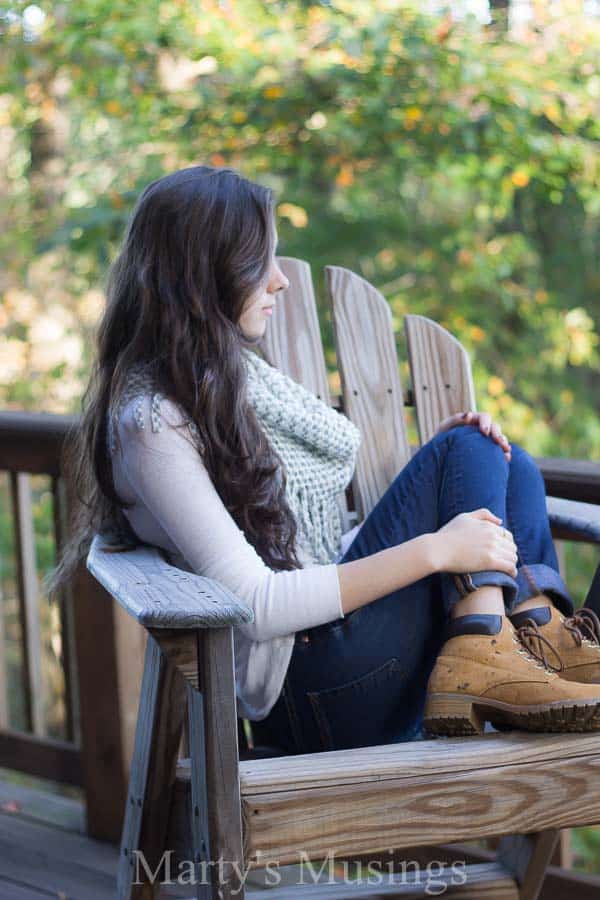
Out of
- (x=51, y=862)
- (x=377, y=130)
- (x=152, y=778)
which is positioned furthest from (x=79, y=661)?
(x=377, y=130)

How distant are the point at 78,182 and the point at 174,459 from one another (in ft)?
13.5

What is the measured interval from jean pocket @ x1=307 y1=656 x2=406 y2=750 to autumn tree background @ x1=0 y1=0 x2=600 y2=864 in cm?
252

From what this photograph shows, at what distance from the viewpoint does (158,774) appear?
5.09 feet

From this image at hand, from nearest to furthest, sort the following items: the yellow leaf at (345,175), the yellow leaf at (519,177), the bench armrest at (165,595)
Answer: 1. the bench armrest at (165,595)
2. the yellow leaf at (519,177)
3. the yellow leaf at (345,175)

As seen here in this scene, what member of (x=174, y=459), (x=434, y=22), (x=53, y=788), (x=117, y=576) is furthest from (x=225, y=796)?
(x=53, y=788)

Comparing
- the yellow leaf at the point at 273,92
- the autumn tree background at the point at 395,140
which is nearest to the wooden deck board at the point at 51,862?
the autumn tree background at the point at 395,140

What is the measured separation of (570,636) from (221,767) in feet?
1.69

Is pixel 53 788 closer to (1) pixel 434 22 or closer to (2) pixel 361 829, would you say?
(1) pixel 434 22

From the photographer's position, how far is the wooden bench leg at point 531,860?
176 centimetres

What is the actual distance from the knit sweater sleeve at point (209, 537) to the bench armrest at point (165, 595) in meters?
0.06

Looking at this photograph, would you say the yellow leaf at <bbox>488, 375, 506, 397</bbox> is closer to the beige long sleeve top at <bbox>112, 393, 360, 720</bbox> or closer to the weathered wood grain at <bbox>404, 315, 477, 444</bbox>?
the weathered wood grain at <bbox>404, 315, 477, 444</bbox>

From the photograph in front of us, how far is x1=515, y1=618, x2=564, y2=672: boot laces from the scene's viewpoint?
1.45 metres

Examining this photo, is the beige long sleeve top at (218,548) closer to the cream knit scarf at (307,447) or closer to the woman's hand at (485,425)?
the cream knit scarf at (307,447)

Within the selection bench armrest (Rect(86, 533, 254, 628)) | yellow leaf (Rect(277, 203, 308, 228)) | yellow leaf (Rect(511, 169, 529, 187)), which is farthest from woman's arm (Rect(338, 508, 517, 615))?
yellow leaf (Rect(277, 203, 308, 228))
